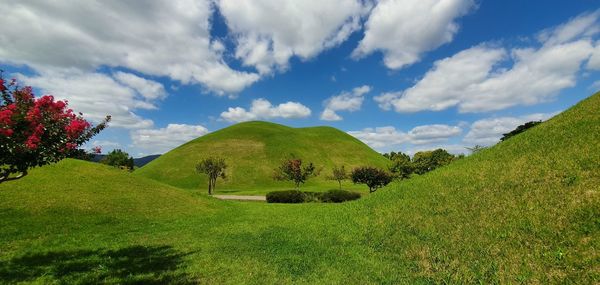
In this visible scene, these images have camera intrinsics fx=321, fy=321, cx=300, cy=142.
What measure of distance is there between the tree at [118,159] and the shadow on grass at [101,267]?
125 meters

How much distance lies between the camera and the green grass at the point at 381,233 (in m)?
11.5

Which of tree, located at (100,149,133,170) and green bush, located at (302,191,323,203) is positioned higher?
tree, located at (100,149,133,170)

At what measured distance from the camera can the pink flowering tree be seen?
32.2 feet

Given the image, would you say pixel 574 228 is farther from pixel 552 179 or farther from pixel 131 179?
pixel 131 179

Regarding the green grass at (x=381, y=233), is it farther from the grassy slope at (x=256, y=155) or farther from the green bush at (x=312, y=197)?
the grassy slope at (x=256, y=155)

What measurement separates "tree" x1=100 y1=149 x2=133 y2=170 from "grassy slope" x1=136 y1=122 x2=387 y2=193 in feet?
71.8

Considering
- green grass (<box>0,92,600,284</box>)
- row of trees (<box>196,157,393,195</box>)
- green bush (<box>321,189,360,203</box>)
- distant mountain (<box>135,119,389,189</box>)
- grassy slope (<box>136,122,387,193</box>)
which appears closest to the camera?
green grass (<box>0,92,600,284</box>)

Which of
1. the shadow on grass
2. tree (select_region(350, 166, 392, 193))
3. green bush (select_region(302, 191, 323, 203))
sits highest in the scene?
tree (select_region(350, 166, 392, 193))

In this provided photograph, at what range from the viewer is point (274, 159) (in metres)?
116

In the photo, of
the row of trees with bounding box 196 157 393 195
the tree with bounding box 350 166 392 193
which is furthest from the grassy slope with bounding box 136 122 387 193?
the tree with bounding box 350 166 392 193

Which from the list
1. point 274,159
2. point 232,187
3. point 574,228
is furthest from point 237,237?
point 274,159

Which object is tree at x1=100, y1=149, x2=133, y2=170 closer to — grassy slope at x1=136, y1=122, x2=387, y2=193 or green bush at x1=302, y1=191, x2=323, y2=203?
grassy slope at x1=136, y1=122, x2=387, y2=193

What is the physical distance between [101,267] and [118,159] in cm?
13762

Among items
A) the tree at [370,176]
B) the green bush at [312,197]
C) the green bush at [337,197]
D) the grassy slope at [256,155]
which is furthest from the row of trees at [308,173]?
the grassy slope at [256,155]
